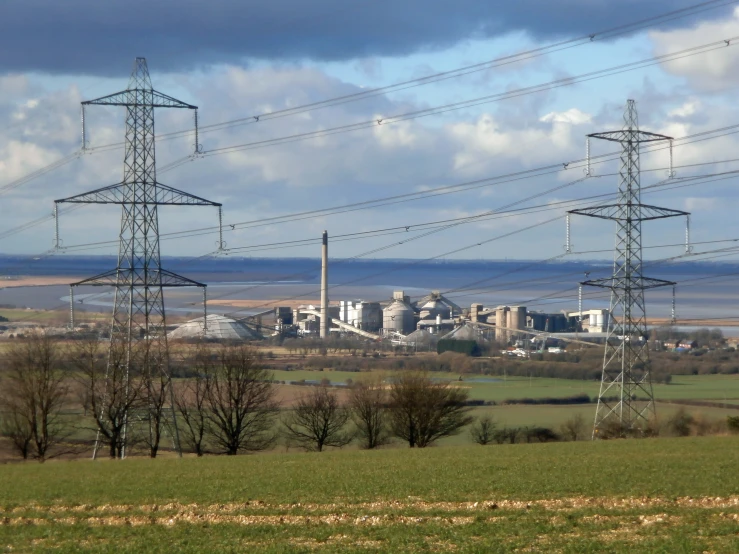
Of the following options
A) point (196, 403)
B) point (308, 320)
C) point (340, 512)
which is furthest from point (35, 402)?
point (308, 320)

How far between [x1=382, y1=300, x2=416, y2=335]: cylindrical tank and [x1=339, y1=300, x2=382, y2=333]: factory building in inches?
48.2

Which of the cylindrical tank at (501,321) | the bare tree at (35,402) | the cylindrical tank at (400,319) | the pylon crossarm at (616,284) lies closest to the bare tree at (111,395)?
the bare tree at (35,402)

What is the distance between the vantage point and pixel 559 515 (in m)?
15.7

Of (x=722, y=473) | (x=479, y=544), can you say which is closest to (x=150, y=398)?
(x=722, y=473)

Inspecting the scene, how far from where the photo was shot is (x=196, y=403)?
46.1 metres

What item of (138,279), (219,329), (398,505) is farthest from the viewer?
(219,329)

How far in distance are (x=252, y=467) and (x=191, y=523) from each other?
37.0 ft

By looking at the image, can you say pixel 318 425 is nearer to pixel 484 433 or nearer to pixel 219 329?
pixel 484 433

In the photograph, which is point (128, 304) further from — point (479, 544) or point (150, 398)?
point (479, 544)

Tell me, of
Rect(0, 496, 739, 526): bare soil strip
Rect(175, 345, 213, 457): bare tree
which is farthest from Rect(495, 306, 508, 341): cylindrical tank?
Rect(0, 496, 739, 526): bare soil strip

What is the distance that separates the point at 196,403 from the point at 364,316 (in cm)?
7079

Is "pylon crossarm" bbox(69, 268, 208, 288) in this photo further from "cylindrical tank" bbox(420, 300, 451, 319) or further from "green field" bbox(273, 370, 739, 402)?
"cylindrical tank" bbox(420, 300, 451, 319)

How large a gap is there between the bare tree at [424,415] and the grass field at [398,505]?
51.3 ft

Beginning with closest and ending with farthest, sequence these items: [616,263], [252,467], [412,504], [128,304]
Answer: [412,504], [252,467], [128,304], [616,263]
